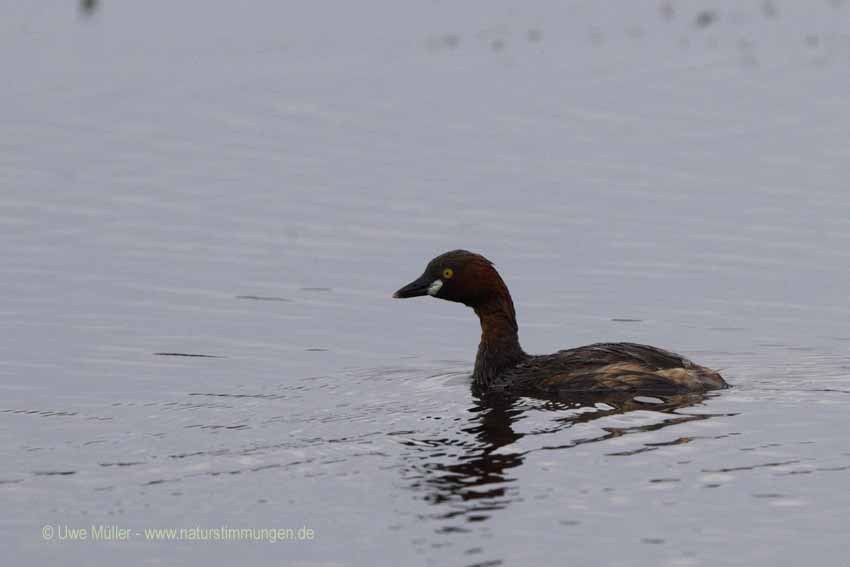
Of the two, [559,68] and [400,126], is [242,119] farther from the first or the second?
[559,68]

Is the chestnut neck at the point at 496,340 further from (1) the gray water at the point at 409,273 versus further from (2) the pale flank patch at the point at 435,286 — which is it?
(2) the pale flank patch at the point at 435,286

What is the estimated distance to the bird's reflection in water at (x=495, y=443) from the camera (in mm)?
11539

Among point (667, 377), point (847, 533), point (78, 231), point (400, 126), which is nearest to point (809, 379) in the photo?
point (667, 377)

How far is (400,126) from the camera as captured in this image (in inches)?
1046

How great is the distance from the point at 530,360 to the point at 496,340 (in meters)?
0.42

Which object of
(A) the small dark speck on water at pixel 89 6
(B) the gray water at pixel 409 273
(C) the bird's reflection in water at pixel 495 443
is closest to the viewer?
(B) the gray water at pixel 409 273

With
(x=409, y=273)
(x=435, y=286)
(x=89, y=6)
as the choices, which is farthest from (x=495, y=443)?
(x=89, y=6)

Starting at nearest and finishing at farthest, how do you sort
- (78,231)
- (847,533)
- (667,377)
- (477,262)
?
(847,533), (667,377), (477,262), (78,231)

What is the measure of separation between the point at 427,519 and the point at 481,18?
26112mm

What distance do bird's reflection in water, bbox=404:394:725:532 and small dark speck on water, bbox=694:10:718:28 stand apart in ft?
71.0

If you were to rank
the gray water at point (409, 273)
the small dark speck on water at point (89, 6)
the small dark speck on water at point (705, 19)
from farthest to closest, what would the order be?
the small dark speck on water at point (89, 6), the small dark speck on water at point (705, 19), the gray water at point (409, 273)

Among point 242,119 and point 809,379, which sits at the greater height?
point 242,119

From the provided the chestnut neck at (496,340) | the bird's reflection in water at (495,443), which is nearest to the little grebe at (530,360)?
the chestnut neck at (496,340)

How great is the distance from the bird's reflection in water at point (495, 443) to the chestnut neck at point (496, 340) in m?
0.67
